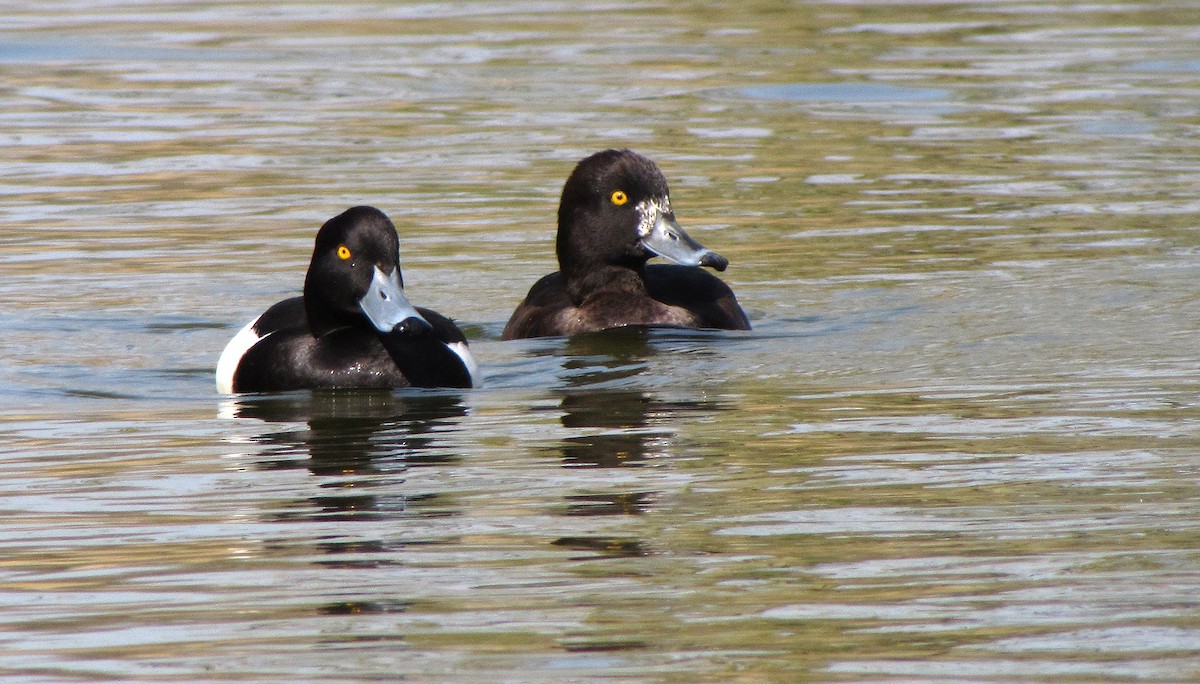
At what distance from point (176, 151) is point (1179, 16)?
11.3 meters

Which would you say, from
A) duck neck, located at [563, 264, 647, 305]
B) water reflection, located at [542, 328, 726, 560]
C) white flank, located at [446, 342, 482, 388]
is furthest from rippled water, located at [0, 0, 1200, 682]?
duck neck, located at [563, 264, 647, 305]

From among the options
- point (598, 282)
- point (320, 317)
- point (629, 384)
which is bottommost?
point (629, 384)

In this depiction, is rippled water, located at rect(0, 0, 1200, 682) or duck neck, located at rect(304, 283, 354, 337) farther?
duck neck, located at rect(304, 283, 354, 337)

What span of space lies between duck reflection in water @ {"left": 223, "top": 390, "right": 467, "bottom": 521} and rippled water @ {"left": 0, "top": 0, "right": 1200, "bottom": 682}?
0.03 m

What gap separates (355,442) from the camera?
7230mm

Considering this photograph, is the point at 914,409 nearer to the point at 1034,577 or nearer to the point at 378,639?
the point at 1034,577

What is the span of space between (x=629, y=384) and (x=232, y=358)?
167 centimetres

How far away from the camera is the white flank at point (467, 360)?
8359 mm

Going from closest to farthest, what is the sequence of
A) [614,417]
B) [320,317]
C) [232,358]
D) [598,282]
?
[614,417] → [320,317] → [232,358] → [598,282]

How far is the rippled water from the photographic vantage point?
4664mm

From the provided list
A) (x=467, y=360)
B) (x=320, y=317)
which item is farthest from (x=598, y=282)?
(x=320, y=317)

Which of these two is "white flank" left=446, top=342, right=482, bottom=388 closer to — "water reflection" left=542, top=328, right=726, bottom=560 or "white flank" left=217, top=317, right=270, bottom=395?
"water reflection" left=542, top=328, right=726, bottom=560

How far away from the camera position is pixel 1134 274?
10430 mm

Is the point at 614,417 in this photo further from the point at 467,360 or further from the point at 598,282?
the point at 598,282
